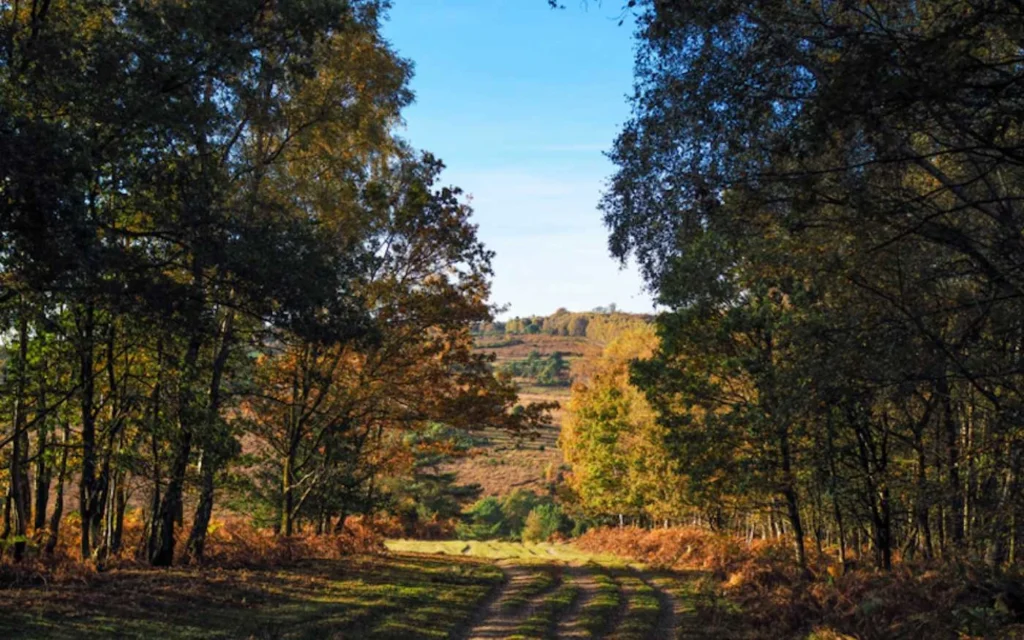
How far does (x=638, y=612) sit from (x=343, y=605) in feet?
21.0

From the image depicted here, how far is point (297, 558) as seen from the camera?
20188 millimetres

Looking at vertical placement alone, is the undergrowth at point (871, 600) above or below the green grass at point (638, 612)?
above

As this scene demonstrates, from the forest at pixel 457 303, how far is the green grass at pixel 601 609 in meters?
0.13

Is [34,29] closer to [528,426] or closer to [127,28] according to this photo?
[127,28]

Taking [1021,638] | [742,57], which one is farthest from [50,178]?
[1021,638]

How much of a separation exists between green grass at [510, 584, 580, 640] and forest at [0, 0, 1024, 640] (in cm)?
15

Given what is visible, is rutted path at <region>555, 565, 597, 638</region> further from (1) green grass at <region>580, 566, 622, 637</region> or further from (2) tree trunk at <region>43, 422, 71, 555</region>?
(2) tree trunk at <region>43, 422, 71, 555</region>

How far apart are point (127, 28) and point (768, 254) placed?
1120 cm

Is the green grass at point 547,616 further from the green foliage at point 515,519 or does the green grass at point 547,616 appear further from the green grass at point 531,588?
the green foliage at point 515,519

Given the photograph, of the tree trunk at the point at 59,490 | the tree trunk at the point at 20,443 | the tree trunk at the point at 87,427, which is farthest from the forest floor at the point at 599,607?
the tree trunk at the point at 20,443

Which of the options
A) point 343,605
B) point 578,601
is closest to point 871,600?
point 578,601

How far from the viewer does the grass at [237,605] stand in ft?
33.6

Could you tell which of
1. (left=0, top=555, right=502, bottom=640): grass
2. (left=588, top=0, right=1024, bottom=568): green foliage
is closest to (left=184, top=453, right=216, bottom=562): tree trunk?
(left=0, top=555, right=502, bottom=640): grass

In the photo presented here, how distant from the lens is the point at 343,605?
13758mm
